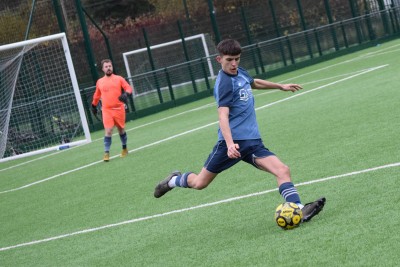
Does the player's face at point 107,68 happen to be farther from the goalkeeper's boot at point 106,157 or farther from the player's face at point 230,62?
the player's face at point 230,62

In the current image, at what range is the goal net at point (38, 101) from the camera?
18688 mm

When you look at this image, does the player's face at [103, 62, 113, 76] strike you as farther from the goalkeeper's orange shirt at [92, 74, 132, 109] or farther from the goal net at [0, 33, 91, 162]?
the goal net at [0, 33, 91, 162]

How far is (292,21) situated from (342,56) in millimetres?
2205

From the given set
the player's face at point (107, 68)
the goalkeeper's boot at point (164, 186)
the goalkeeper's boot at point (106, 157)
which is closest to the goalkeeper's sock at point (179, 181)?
the goalkeeper's boot at point (164, 186)

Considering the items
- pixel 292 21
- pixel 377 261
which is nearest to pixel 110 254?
pixel 377 261

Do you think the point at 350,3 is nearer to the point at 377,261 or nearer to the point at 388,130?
the point at 388,130

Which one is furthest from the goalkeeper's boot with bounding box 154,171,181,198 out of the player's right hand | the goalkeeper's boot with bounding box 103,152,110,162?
the goalkeeper's boot with bounding box 103,152,110,162

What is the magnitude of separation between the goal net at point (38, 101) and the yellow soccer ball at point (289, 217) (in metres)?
11.0

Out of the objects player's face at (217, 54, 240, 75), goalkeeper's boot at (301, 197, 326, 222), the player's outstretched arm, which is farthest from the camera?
the player's outstretched arm

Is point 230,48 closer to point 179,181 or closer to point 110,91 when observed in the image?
point 179,181

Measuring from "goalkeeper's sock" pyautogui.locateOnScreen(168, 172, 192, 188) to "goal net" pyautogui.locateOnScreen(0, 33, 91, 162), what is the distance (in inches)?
360

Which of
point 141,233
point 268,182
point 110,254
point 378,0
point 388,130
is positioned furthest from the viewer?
point 378,0

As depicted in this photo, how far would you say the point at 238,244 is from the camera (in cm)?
738

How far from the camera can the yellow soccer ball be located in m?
7.43
